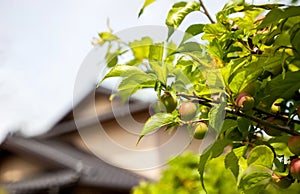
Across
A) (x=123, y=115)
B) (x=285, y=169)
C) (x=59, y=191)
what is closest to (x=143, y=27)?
(x=123, y=115)

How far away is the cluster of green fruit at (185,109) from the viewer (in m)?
0.86

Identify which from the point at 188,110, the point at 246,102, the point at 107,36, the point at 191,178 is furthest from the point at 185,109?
the point at 191,178

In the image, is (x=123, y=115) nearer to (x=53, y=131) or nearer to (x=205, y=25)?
(x=205, y=25)

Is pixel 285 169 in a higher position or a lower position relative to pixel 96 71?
lower

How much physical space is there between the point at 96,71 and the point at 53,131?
13771 mm

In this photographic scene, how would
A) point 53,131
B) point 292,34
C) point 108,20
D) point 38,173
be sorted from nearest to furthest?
1. point 292,34
2. point 108,20
3. point 38,173
4. point 53,131

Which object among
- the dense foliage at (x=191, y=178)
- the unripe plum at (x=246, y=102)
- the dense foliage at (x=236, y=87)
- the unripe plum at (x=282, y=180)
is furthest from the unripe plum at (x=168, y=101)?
the dense foliage at (x=191, y=178)

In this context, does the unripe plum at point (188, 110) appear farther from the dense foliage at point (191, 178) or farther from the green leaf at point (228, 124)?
the dense foliage at point (191, 178)

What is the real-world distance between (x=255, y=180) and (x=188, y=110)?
0.18 meters

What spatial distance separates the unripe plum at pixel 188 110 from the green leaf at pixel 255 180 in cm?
15

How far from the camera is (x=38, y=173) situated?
41.2 feet

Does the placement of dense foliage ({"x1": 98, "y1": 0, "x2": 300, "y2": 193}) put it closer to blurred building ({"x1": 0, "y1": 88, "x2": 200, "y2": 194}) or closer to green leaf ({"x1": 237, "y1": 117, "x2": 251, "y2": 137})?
green leaf ({"x1": 237, "y1": 117, "x2": 251, "y2": 137})

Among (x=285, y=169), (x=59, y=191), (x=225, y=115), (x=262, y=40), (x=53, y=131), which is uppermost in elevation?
(x=262, y=40)

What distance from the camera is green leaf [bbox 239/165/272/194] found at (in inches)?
34.9
